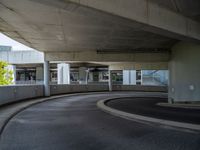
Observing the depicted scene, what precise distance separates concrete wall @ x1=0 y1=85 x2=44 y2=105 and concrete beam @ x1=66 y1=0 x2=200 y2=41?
10437 mm

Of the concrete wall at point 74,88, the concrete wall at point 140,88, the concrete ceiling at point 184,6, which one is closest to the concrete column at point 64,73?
the concrete wall at point 74,88

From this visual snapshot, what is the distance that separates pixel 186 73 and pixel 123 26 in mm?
6535

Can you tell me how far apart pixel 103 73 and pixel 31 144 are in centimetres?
4686

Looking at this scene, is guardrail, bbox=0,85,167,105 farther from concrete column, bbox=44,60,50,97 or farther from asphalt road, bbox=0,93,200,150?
asphalt road, bbox=0,93,200,150

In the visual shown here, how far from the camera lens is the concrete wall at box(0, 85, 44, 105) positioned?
15.4 m

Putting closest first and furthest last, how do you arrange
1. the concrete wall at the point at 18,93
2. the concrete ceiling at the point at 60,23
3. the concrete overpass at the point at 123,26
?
the concrete overpass at the point at 123,26 < the concrete ceiling at the point at 60,23 < the concrete wall at the point at 18,93

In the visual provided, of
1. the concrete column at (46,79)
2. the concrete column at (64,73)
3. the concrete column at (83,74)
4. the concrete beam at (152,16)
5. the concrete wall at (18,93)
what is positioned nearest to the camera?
the concrete beam at (152,16)

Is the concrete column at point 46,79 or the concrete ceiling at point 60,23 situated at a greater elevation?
the concrete ceiling at point 60,23

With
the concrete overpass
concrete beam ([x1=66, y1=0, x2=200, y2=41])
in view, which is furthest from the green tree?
concrete beam ([x1=66, y1=0, x2=200, y2=41])

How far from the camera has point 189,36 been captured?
10641 mm

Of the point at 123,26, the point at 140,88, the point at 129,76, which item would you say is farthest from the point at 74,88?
the point at 123,26

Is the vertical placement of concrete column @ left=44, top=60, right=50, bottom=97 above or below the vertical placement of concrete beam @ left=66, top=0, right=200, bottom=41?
below

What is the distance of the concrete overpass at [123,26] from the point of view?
772cm

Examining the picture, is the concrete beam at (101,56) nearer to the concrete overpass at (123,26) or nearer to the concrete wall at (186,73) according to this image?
the concrete overpass at (123,26)
